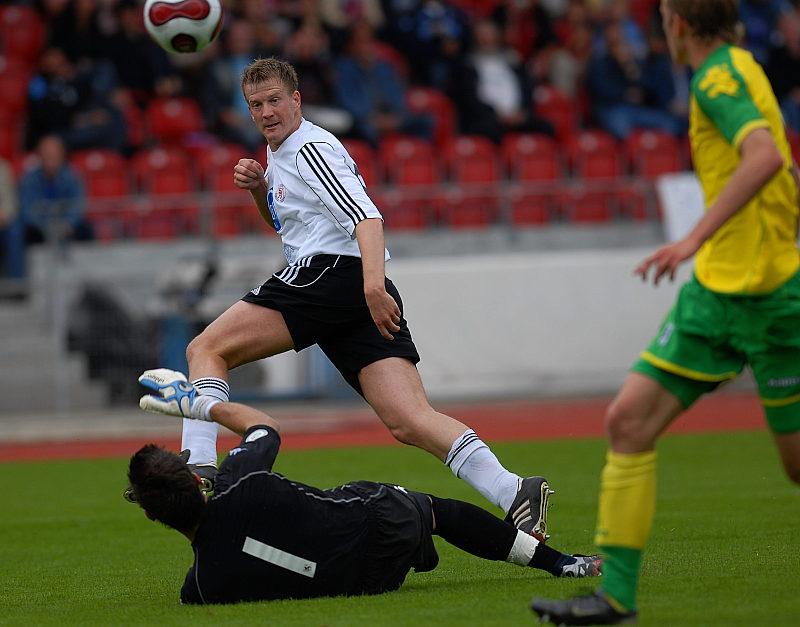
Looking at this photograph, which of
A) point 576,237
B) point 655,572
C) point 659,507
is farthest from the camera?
point 576,237

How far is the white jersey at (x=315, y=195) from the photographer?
648 cm

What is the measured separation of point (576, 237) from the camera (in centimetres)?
1784

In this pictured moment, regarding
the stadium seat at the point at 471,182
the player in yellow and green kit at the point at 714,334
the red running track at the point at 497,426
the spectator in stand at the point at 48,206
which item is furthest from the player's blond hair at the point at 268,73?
the stadium seat at the point at 471,182

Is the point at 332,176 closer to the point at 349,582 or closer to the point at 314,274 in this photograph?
the point at 314,274

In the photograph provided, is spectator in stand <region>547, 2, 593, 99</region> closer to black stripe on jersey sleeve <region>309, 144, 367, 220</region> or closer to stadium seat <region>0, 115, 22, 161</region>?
stadium seat <region>0, 115, 22, 161</region>

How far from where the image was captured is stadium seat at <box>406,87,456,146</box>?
1939cm

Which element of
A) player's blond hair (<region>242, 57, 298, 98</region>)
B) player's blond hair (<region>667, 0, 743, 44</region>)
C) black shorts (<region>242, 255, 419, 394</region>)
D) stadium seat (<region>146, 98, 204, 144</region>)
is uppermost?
player's blond hair (<region>667, 0, 743, 44</region>)

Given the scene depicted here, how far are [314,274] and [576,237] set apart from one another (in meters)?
11.6

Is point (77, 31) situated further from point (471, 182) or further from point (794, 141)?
point (794, 141)

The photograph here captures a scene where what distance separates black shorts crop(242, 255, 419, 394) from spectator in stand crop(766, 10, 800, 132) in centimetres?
1445

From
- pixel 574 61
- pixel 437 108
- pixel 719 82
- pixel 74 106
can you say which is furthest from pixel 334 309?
pixel 574 61

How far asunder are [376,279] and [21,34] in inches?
577

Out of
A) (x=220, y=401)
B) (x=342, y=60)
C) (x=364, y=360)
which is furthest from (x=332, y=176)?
(x=342, y=60)

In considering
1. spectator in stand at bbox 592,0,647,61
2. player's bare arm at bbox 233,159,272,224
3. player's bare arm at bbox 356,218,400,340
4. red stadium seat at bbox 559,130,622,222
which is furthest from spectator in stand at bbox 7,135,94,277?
player's bare arm at bbox 356,218,400,340
